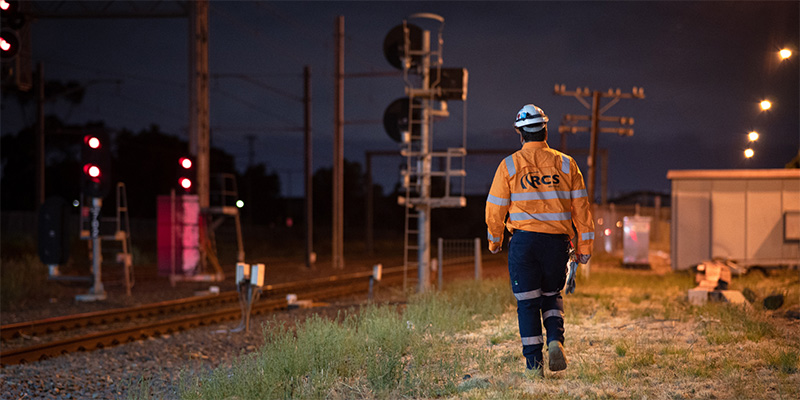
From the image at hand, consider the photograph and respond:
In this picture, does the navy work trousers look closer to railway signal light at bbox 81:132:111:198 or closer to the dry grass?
the dry grass

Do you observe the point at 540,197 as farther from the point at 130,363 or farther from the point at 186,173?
the point at 186,173

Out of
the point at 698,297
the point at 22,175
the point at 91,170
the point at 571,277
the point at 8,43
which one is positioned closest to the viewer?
the point at 571,277

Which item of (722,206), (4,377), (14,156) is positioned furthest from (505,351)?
(14,156)

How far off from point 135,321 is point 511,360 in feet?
28.8

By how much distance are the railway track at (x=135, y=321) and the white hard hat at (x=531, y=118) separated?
750 cm

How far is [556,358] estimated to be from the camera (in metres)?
6.32

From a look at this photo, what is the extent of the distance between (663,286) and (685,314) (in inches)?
228

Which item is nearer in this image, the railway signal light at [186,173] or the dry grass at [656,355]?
the dry grass at [656,355]

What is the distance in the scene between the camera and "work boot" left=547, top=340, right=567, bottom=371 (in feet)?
20.7

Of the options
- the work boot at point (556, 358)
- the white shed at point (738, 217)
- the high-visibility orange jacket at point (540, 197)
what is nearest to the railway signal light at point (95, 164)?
the high-visibility orange jacket at point (540, 197)

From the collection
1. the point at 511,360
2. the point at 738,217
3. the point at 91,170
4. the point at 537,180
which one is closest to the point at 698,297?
the point at 511,360

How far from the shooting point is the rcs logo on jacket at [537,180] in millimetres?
6398

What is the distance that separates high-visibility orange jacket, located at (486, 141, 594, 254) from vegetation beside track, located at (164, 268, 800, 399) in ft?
4.12

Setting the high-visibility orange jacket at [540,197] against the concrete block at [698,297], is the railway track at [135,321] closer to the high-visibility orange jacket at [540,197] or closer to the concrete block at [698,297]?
the high-visibility orange jacket at [540,197]
